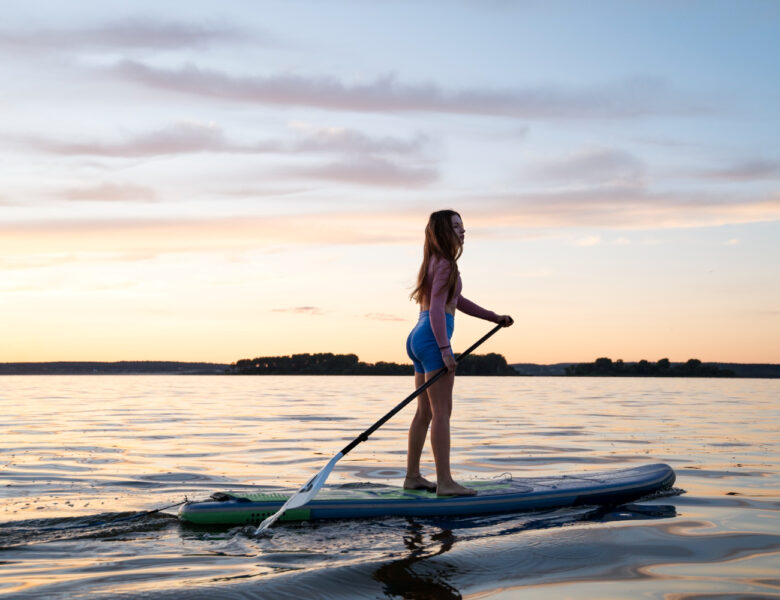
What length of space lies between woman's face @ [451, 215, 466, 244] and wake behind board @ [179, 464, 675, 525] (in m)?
2.07

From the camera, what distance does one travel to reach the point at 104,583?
403cm

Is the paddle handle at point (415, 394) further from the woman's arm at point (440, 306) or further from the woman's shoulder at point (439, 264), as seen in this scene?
the woman's shoulder at point (439, 264)

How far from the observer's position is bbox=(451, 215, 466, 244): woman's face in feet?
20.0

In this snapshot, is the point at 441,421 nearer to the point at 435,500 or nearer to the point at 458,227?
the point at 435,500

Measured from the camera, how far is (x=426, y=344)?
20.3 feet

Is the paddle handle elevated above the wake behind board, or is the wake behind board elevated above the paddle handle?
the paddle handle

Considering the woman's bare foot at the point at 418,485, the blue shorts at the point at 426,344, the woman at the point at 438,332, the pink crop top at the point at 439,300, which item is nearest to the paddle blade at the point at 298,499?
the woman's bare foot at the point at 418,485

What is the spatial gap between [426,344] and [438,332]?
0.79 ft

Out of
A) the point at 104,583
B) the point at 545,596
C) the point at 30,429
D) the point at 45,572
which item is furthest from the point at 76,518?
the point at 30,429

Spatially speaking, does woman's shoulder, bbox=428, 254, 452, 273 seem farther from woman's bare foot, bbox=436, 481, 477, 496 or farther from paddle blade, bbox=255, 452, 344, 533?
paddle blade, bbox=255, 452, 344, 533

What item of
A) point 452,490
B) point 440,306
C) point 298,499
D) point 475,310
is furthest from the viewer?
point 475,310

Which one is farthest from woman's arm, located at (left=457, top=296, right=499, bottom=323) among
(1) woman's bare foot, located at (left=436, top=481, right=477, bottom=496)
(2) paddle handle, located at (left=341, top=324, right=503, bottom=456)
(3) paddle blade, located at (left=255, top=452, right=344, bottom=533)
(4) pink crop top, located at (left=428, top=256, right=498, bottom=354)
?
(3) paddle blade, located at (left=255, top=452, right=344, bottom=533)

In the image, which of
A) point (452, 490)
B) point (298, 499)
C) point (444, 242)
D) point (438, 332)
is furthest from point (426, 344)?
point (298, 499)

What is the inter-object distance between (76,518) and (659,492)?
4.98 metres
